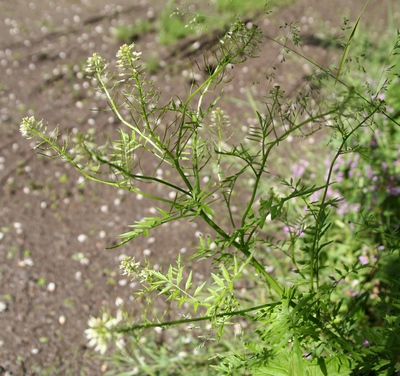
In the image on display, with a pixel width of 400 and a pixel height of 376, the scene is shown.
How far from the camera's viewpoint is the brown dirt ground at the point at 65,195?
2701mm

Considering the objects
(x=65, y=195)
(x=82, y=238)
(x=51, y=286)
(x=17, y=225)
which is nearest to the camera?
(x=51, y=286)

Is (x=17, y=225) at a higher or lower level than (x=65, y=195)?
lower

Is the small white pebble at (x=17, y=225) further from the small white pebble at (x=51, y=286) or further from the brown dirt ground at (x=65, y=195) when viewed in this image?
the small white pebble at (x=51, y=286)

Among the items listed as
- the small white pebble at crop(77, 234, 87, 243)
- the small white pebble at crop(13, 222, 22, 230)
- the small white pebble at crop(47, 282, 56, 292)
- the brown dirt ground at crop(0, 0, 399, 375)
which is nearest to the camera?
the brown dirt ground at crop(0, 0, 399, 375)

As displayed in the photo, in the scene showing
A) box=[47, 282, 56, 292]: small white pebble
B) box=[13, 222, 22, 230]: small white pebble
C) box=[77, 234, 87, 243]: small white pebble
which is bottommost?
box=[47, 282, 56, 292]: small white pebble

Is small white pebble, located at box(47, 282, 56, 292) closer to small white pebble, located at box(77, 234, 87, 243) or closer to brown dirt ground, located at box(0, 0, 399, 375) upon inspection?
brown dirt ground, located at box(0, 0, 399, 375)

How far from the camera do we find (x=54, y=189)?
12.0 feet

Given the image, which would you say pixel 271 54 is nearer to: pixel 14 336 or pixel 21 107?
pixel 21 107

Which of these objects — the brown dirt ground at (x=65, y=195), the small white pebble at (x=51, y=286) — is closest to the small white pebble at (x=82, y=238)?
the brown dirt ground at (x=65, y=195)

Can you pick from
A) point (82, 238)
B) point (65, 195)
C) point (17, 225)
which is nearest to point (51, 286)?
point (82, 238)

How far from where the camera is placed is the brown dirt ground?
8.86 feet

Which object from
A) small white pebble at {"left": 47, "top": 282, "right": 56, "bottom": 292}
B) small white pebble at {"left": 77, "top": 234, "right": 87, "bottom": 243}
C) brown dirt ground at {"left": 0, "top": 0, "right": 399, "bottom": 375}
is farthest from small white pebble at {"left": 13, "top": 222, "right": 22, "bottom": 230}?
small white pebble at {"left": 47, "top": 282, "right": 56, "bottom": 292}

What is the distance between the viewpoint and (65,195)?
3.63m

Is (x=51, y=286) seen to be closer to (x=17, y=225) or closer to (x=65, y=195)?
(x=17, y=225)
